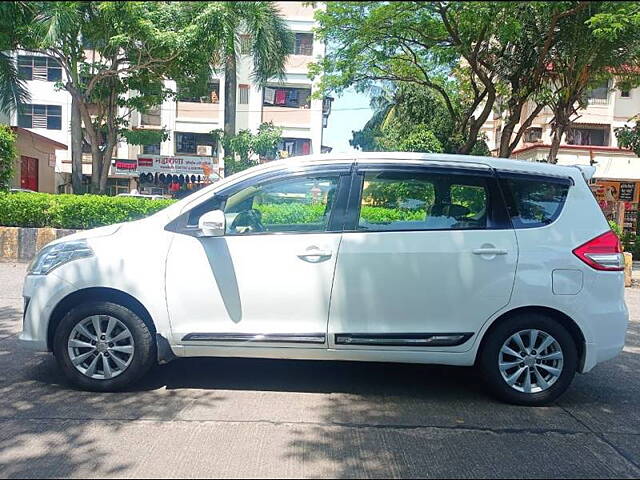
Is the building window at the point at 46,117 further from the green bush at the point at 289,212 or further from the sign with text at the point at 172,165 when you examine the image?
the green bush at the point at 289,212

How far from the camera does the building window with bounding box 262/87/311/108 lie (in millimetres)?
35312

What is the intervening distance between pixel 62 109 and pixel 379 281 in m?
38.0

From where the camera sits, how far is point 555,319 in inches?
181

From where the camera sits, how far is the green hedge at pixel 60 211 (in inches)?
468

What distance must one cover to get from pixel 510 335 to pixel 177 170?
28.7 meters

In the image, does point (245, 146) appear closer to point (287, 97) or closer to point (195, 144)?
point (287, 97)

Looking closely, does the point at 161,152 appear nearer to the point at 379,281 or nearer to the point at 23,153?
the point at 23,153

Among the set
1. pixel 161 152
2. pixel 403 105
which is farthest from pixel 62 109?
pixel 403 105

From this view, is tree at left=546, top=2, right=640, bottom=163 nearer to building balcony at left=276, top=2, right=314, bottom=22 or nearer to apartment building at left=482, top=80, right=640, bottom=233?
apartment building at left=482, top=80, right=640, bottom=233

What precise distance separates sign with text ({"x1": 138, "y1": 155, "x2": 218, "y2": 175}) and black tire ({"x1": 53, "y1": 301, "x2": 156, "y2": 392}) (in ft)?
90.5

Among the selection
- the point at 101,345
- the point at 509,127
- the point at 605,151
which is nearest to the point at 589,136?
the point at 605,151

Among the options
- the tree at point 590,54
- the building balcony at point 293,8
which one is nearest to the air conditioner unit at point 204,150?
the tree at point 590,54

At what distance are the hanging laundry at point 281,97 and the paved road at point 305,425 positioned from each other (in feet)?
103

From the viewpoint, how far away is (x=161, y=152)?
1491 inches
